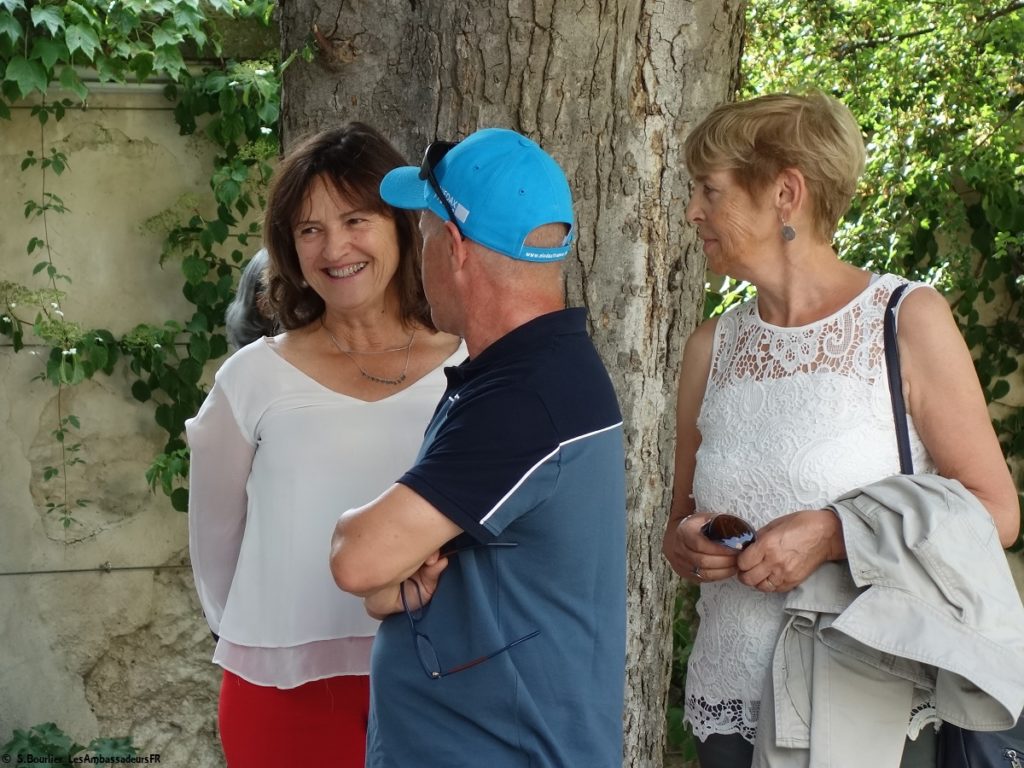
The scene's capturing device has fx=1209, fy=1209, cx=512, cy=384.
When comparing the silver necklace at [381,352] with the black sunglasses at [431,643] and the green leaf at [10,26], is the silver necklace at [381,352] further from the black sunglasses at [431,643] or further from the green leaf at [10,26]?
the green leaf at [10,26]

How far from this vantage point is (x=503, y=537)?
156 centimetres

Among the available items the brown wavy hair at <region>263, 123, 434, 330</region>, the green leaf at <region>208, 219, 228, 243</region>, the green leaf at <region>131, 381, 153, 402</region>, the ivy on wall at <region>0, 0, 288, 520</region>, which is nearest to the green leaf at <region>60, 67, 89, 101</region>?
the ivy on wall at <region>0, 0, 288, 520</region>

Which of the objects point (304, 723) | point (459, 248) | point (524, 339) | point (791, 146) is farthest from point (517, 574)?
point (791, 146)

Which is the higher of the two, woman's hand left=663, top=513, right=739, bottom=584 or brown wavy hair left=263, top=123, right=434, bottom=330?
brown wavy hair left=263, top=123, right=434, bottom=330

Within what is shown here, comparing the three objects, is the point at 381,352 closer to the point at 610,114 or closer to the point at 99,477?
the point at 610,114

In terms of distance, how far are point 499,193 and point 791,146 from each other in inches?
27.3

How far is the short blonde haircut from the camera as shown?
211 centimetres

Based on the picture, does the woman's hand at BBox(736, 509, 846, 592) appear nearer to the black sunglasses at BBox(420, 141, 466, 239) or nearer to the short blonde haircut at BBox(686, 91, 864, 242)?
the short blonde haircut at BBox(686, 91, 864, 242)

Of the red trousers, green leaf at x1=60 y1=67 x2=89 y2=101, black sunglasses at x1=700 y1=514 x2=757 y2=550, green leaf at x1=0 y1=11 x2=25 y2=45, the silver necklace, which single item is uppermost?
green leaf at x1=0 y1=11 x2=25 y2=45

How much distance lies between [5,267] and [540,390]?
10.5 feet

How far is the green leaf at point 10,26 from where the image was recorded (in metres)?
3.87

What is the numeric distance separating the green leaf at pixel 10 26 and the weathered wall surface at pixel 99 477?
0.36m

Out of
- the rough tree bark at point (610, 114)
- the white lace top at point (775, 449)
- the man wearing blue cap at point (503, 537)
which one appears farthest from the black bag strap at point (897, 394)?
the rough tree bark at point (610, 114)

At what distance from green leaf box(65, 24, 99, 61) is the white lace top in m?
2.71
